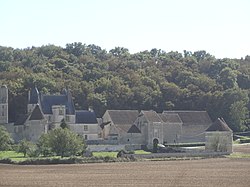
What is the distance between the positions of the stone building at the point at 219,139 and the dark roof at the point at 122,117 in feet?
47.2

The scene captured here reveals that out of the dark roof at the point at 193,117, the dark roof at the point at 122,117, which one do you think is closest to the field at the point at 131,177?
the dark roof at the point at 122,117

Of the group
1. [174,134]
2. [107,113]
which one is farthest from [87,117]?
[174,134]

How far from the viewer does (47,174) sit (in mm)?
44375

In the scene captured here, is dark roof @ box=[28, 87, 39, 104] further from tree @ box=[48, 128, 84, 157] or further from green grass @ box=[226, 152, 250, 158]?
green grass @ box=[226, 152, 250, 158]

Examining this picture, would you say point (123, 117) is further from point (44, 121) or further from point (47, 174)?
point (47, 174)

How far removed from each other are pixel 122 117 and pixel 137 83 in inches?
853

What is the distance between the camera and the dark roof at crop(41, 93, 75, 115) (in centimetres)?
8469

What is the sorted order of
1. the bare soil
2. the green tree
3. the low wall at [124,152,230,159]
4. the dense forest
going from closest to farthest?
the low wall at [124,152,230,159] → the bare soil → the green tree → the dense forest

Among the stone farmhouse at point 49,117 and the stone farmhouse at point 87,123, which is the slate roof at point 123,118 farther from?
the stone farmhouse at point 49,117

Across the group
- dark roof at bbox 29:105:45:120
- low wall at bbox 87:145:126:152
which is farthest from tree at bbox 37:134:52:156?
dark roof at bbox 29:105:45:120

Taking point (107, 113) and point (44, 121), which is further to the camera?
point (107, 113)

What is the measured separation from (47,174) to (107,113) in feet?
147

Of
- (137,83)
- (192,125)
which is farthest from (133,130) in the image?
(137,83)

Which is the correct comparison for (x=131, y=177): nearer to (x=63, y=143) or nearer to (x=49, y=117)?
(x=63, y=143)
